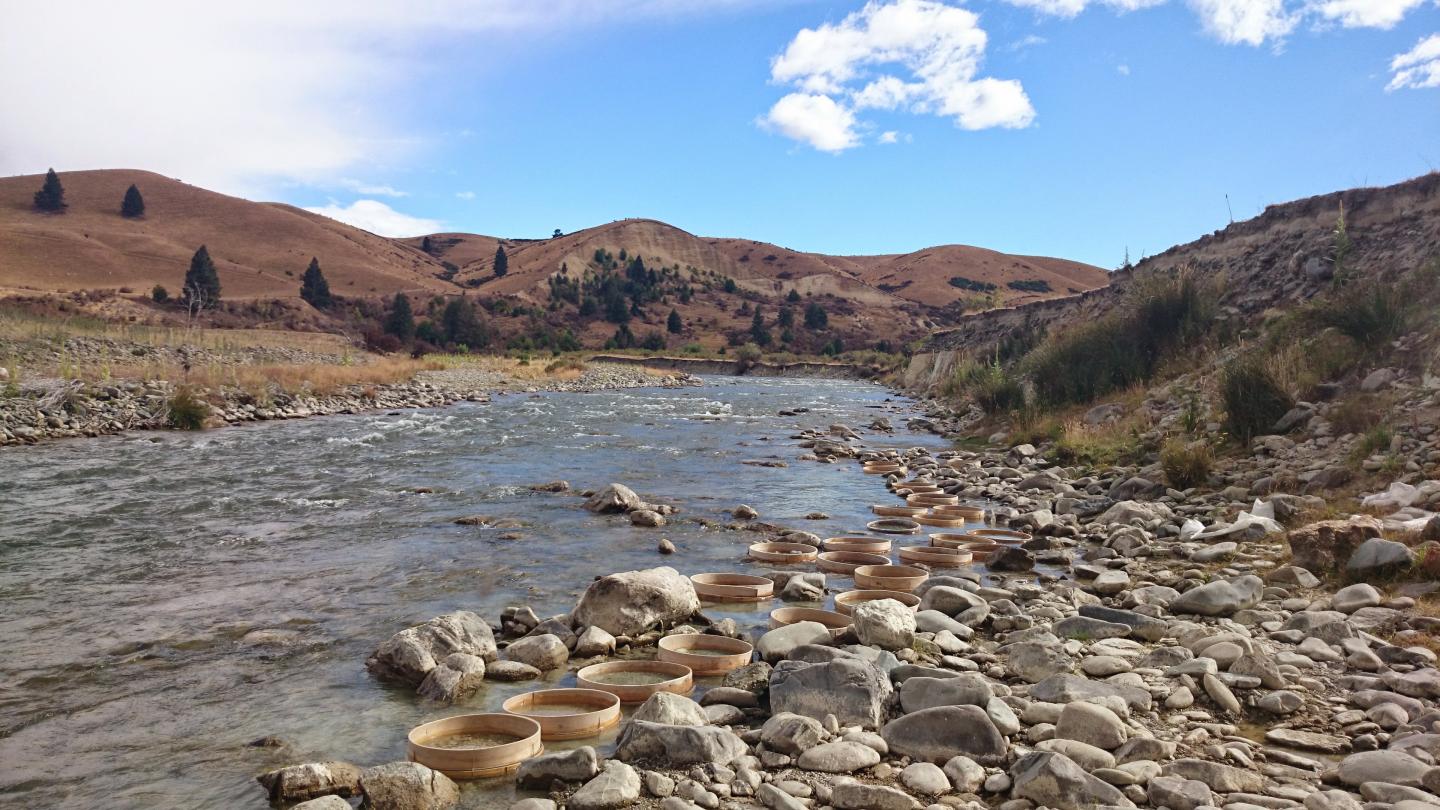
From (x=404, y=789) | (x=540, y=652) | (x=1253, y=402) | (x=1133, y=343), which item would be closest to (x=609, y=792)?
(x=404, y=789)

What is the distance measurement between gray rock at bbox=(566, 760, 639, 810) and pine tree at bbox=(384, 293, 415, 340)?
7805cm

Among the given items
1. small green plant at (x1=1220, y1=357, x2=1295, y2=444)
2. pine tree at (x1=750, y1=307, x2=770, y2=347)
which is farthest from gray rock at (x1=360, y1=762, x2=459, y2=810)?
pine tree at (x1=750, y1=307, x2=770, y2=347)

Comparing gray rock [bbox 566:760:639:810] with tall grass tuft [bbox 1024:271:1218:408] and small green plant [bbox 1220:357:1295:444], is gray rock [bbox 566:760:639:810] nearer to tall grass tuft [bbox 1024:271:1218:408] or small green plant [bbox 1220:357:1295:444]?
small green plant [bbox 1220:357:1295:444]

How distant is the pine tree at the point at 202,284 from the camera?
227 ft

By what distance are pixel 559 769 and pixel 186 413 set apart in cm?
2224

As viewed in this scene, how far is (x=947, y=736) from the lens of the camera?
4.63m

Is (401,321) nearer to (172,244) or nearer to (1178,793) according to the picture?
(172,244)

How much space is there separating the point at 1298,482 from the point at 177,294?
85.3 metres

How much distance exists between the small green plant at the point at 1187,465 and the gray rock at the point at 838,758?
9.30m

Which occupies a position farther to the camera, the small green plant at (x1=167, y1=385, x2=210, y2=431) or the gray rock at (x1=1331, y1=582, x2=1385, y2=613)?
the small green plant at (x1=167, y1=385, x2=210, y2=431)

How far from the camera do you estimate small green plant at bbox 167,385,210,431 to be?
2239cm

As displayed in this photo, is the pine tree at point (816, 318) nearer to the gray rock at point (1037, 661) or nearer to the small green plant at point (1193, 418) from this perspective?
the small green plant at point (1193, 418)

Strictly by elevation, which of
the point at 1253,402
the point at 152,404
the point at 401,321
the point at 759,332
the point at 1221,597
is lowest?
the point at 152,404

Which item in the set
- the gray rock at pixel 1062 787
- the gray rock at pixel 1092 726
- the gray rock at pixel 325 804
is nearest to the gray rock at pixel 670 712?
the gray rock at pixel 325 804
